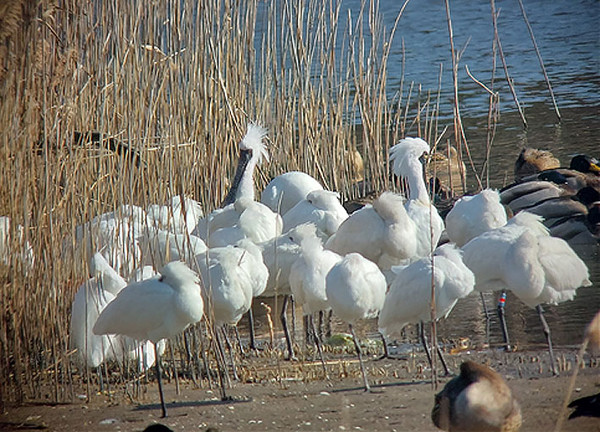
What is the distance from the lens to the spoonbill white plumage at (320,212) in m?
8.73

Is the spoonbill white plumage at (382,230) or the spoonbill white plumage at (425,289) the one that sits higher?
the spoonbill white plumage at (382,230)

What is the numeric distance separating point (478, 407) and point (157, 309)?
76.6 inches

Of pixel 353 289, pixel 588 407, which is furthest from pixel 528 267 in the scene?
pixel 588 407

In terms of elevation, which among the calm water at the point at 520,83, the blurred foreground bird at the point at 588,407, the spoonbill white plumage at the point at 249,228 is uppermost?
the calm water at the point at 520,83

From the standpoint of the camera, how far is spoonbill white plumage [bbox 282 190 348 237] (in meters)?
8.73

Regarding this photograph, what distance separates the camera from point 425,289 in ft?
21.2

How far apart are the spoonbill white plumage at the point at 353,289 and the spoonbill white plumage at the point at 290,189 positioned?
264 centimetres

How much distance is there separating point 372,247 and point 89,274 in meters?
2.42

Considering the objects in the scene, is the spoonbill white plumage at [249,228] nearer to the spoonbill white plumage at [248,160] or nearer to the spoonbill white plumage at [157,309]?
the spoonbill white plumage at [248,160]

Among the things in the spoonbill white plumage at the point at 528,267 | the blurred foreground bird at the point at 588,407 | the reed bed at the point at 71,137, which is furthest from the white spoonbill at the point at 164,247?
the blurred foreground bird at the point at 588,407

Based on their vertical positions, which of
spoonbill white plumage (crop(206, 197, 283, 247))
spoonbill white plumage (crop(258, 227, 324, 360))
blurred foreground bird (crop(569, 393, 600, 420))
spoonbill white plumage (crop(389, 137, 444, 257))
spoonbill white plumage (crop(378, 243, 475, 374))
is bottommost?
blurred foreground bird (crop(569, 393, 600, 420))

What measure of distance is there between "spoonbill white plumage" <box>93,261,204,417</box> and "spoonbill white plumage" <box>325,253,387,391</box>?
3.06ft

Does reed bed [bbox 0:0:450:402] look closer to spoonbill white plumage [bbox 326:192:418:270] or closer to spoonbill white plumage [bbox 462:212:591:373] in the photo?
spoonbill white plumage [bbox 326:192:418:270]

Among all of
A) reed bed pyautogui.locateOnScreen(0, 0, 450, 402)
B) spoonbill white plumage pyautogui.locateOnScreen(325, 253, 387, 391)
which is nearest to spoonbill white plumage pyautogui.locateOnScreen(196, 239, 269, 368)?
reed bed pyautogui.locateOnScreen(0, 0, 450, 402)
